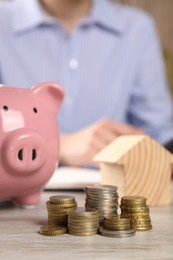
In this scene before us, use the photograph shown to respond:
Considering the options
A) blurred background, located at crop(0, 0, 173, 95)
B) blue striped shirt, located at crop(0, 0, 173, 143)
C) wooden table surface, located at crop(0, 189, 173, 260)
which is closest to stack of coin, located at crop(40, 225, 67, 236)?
wooden table surface, located at crop(0, 189, 173, 260)

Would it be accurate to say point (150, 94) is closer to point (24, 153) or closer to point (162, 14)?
point (162, 14)

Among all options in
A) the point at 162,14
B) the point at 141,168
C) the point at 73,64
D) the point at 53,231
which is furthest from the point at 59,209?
the point at 162,14

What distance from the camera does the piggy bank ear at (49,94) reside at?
72 cm

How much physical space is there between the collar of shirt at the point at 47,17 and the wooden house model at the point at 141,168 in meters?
1.02

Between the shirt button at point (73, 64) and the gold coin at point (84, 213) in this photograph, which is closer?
the gold coin at point (84, 213)

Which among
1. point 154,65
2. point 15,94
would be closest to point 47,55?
point 154,65

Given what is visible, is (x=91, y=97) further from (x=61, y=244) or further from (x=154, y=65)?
(x=61, y=244)

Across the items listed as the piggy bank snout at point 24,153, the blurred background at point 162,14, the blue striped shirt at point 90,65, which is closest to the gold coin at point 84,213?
the piggy bank snout at point 24,153

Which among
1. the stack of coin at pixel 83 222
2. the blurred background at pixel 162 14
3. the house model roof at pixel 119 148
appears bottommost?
the stack of coin at pixel 83 222

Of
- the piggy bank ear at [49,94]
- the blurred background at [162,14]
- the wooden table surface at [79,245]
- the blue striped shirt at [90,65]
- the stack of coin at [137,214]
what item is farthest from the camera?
the blurred background at [162,14]

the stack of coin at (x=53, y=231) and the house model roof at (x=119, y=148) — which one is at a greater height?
the house model roof at (x=119, y=148)

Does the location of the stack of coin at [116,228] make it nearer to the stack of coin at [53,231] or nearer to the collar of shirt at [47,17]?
the stack of coin at [53,231]

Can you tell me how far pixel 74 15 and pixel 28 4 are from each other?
0.52 ft

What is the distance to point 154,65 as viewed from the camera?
1838 millimetres
